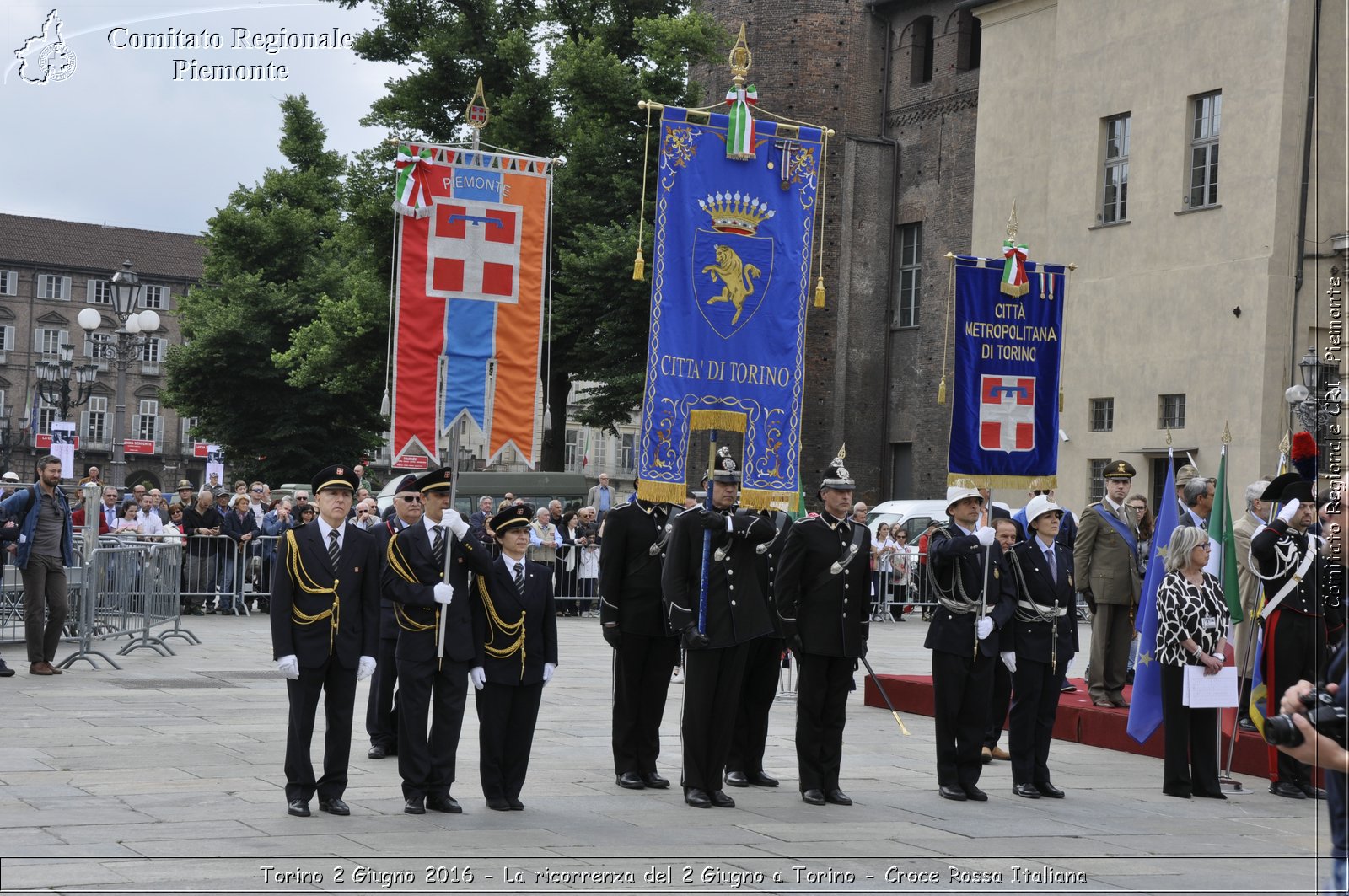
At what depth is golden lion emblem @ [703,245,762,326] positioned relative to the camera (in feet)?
39.0

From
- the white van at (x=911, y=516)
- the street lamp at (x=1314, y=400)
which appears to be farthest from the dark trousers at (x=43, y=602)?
the white van at (x=911, y=516)

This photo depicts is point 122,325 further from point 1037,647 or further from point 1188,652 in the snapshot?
point 1188,652

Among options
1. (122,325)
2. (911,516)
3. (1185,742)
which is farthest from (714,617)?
(911,516)

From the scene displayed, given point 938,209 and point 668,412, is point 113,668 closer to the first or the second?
point 668,412

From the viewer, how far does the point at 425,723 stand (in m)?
8.88

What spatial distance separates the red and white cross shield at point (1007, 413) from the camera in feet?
44.3

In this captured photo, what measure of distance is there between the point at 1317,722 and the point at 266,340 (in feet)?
138

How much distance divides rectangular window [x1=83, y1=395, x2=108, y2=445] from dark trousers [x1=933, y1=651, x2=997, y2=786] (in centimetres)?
9385

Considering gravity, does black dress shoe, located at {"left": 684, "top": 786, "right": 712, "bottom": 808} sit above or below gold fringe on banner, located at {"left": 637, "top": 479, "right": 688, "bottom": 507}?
below

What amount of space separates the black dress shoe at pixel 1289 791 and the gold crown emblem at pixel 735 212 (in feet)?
17.7

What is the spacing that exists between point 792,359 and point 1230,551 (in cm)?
349

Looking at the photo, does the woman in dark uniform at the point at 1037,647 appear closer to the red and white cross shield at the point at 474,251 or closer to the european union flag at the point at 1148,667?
the european union flag at the point at 1148,667

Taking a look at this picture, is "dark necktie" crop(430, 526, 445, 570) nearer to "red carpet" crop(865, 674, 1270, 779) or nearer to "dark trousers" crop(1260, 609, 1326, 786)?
"dark trousers" crop(1260, 609, 1326, 786)

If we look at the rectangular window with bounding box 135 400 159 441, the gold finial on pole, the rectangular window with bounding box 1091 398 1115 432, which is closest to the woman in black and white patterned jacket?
the gold finial on pole
